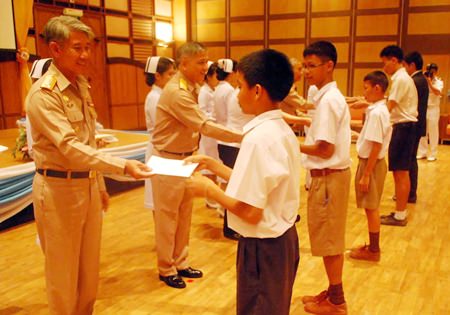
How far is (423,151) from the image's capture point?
706 cm

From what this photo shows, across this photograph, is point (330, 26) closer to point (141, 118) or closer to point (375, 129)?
point (141, 118)

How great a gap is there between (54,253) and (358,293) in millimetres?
1913

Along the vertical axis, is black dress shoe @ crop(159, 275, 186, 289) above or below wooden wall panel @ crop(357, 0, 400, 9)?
below

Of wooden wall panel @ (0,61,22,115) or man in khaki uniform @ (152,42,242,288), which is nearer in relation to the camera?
man in khaki uniform @ (152,42,242,288)

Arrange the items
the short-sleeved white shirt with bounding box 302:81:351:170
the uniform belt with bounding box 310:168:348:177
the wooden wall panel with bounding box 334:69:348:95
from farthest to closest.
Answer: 1. the wooden wall panel with bounding box 334:69:348:95
2. the uniform belt with bounding box 310:168:348:177
3. the short-sleeved white shirt with bounding box 302:81:351:170

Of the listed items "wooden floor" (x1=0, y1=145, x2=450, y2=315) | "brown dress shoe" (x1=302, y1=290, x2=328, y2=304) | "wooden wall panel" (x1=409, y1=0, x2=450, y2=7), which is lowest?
"wooden floor" (x1=0, y1=145, x2=450, y2=315)

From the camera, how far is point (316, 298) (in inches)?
103

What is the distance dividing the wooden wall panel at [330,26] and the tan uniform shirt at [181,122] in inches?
293

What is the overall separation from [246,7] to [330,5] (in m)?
2.02

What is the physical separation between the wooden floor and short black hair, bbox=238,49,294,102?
161 cm

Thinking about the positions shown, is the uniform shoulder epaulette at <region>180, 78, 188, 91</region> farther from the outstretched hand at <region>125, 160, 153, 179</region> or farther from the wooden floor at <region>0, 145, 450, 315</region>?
the wooden floor at <region>0, 145, 450, 315</region>

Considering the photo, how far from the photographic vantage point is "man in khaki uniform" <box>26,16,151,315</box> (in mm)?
1881

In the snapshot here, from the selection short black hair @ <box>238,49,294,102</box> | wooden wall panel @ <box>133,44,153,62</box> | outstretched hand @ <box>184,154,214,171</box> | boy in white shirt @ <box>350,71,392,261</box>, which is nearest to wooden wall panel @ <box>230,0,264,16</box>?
wooden wall panel @ <box>133,44,153,62</box>

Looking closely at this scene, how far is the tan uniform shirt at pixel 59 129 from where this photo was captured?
1856mm
